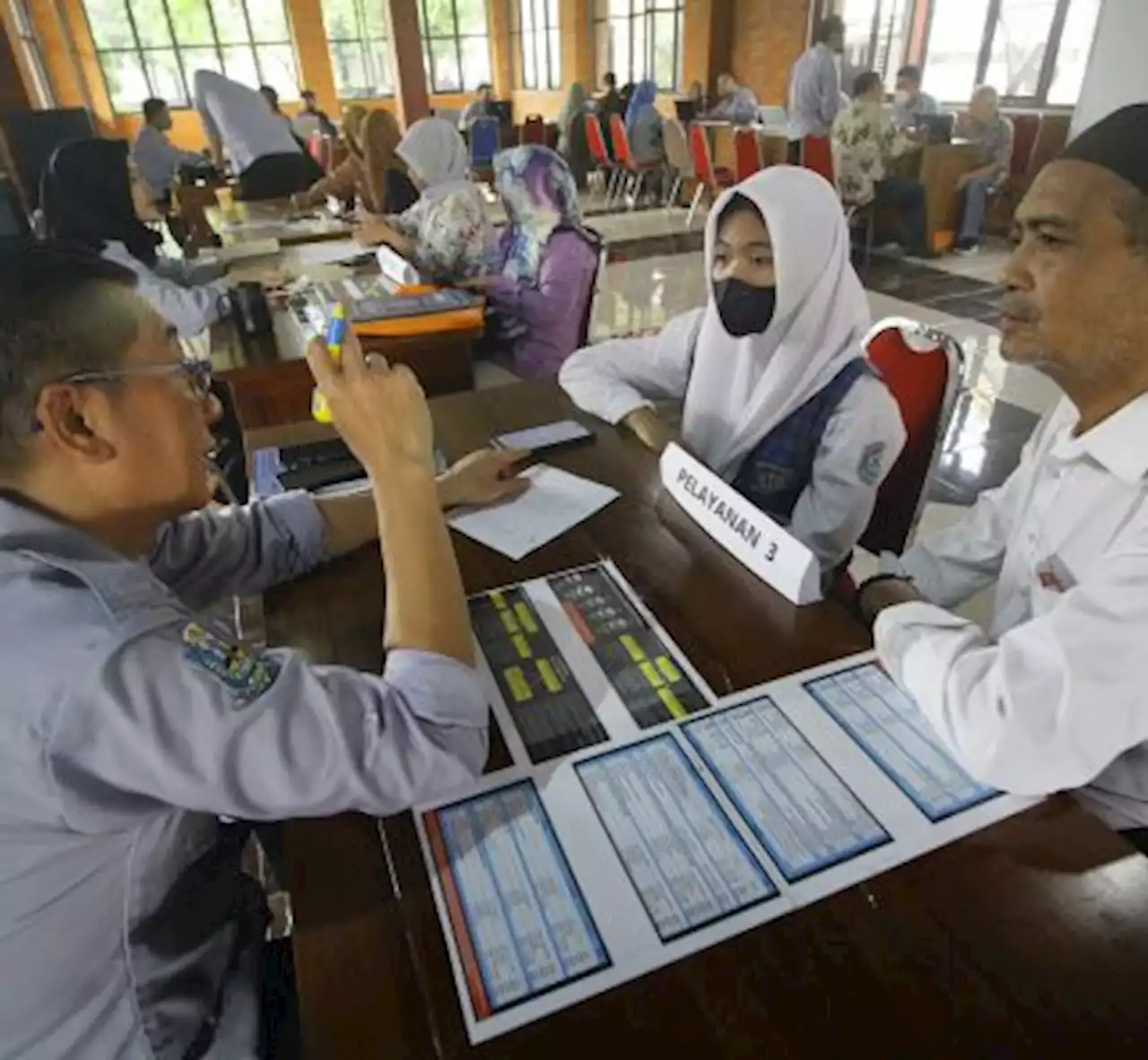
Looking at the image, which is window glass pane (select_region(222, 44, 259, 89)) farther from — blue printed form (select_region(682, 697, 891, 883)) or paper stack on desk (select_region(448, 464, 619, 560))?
blue printed form (select_region(682, 697, 891, 883))

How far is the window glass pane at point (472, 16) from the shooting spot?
13461 millimetres

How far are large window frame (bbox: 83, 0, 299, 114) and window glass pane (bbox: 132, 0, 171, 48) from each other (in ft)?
0.04

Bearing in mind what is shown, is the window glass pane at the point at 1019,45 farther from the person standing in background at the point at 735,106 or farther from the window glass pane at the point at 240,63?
the window glass pane at the point at 240,63

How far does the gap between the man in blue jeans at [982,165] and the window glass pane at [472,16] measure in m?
10.6

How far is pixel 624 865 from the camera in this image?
2.03 ft

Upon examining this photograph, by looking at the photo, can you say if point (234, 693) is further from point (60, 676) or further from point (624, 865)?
point (624, 865)

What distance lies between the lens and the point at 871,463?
1.29m

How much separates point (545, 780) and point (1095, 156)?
34.8 inches

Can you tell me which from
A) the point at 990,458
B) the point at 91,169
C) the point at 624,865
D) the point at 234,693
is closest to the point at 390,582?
the point at 234,693

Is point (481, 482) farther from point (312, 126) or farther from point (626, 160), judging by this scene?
point (312, 126)

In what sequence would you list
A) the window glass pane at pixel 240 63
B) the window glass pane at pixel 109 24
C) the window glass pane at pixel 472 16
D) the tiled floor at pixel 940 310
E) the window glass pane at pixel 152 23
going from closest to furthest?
the tiled floor at pixel 940 310, the window glass pane at pixel 109 24, the window glass pane at pixel 152 23, the window glass pane at pixel 240 63, the window glass pane at pixel 472 16

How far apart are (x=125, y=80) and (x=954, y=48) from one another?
1185 cm

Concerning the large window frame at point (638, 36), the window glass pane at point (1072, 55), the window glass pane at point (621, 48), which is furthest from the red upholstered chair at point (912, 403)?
the window glass pane at point (621, 48)

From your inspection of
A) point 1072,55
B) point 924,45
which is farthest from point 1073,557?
point 924,45
